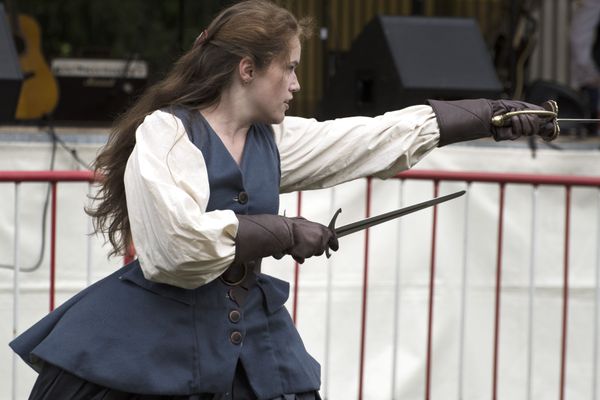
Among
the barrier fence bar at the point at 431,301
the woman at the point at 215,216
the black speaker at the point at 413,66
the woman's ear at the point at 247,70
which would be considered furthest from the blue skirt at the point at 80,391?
the black speaker at the point at 413,66

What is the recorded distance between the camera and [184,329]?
2.96 meters

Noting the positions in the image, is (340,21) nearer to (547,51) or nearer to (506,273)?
(547,51)

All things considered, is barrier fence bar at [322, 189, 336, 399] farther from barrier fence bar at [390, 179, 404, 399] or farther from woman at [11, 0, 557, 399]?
woman at [11, 0, 557, 399]

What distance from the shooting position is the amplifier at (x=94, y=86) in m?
8.11

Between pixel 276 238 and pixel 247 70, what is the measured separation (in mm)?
433

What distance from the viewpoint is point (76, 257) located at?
550 centimetres

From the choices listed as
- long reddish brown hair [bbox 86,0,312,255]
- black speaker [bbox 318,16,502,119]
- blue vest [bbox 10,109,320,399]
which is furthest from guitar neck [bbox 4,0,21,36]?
blue vest [bbox 10,109,320,399]

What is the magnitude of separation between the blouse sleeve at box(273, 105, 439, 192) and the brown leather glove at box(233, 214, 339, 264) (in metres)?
0.31

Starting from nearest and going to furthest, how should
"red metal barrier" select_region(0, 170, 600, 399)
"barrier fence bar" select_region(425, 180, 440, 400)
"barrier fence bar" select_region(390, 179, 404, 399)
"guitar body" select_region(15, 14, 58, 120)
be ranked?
"red metal barrier" select_region(0, 170, 600, 399)
"barrier fence bar" select_region(425, 180, 440, 400)
"barrier fence bar" select_region(390, 179, 404, 399)
"guitar body" select_region(15, 14, 58, 120)

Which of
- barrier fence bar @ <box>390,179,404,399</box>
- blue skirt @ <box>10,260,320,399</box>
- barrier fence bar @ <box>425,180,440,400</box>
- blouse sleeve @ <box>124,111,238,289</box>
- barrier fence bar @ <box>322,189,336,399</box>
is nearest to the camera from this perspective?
blouse sleeve @ <box>124,111,238,289</box>

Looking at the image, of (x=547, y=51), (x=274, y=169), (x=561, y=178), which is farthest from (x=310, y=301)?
(x=547, y=51)

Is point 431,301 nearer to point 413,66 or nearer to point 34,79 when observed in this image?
point 413,66

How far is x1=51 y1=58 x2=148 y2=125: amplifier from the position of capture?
8.11 metres

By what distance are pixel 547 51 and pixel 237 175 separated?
642 cm
